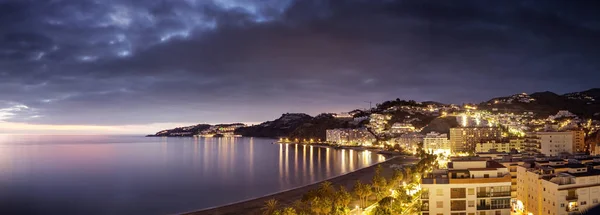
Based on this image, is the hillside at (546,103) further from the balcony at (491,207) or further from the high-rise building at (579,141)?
the balcony at (491,207)

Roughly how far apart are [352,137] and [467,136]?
1945 inches

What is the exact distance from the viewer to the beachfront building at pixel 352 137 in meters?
120

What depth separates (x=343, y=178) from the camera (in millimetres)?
42562

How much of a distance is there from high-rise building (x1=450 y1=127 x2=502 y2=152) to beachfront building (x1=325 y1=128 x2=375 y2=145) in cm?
3698

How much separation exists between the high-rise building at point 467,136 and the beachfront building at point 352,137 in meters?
37.0

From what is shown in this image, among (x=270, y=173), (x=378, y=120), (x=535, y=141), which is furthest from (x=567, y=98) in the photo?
(x=270, y=173)

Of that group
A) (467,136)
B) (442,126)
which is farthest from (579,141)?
(442,126)

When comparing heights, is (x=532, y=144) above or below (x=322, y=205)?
above

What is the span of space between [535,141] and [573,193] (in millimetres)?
45085

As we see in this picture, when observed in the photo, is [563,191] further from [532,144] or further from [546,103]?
[546,103]

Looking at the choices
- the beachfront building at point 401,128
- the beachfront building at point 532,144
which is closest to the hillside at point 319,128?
the beachfront building at point 401,128

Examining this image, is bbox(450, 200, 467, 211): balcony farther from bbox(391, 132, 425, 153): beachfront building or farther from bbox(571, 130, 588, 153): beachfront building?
bbox(391, 132, 425, 153): beachfront building

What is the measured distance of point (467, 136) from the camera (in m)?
79.8

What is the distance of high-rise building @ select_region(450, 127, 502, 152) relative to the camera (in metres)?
78.8
